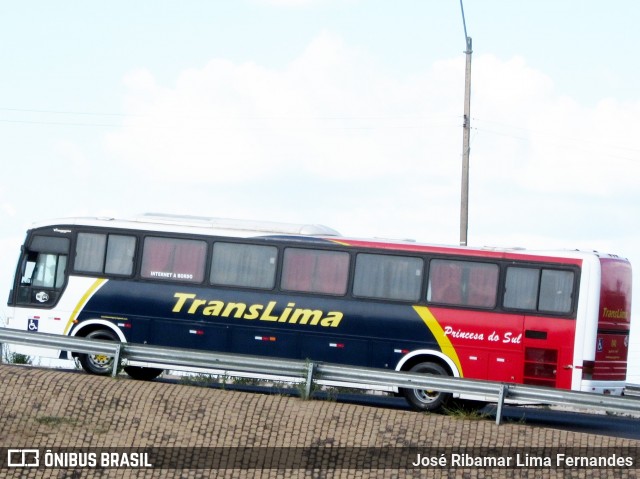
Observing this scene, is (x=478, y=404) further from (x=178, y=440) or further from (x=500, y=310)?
(x=178, y=440)

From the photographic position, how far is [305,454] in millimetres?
15727

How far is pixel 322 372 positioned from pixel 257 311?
171 inches

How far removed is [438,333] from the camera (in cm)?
2100

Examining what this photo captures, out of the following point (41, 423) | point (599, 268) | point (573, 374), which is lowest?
point (41, 423)

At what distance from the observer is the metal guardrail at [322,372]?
16.4m

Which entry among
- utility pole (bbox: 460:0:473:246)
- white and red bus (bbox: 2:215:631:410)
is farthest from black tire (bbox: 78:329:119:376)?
utility pole (bbox: 460:0:473:246)

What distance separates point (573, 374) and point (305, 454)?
6620 mm

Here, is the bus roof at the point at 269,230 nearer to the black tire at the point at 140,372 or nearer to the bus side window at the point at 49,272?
the bus side window at the point at 49,272

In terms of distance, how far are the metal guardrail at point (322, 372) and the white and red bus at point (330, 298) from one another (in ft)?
5.29

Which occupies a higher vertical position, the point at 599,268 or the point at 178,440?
the point at 599,268

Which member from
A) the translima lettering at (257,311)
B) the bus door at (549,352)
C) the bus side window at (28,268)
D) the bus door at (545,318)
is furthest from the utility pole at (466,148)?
the bus side window at (28,268)

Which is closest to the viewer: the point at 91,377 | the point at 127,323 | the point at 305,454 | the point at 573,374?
the point at 305,454

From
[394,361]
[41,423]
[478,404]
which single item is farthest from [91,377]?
[478,404]

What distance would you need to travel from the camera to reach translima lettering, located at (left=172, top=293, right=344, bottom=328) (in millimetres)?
21625
